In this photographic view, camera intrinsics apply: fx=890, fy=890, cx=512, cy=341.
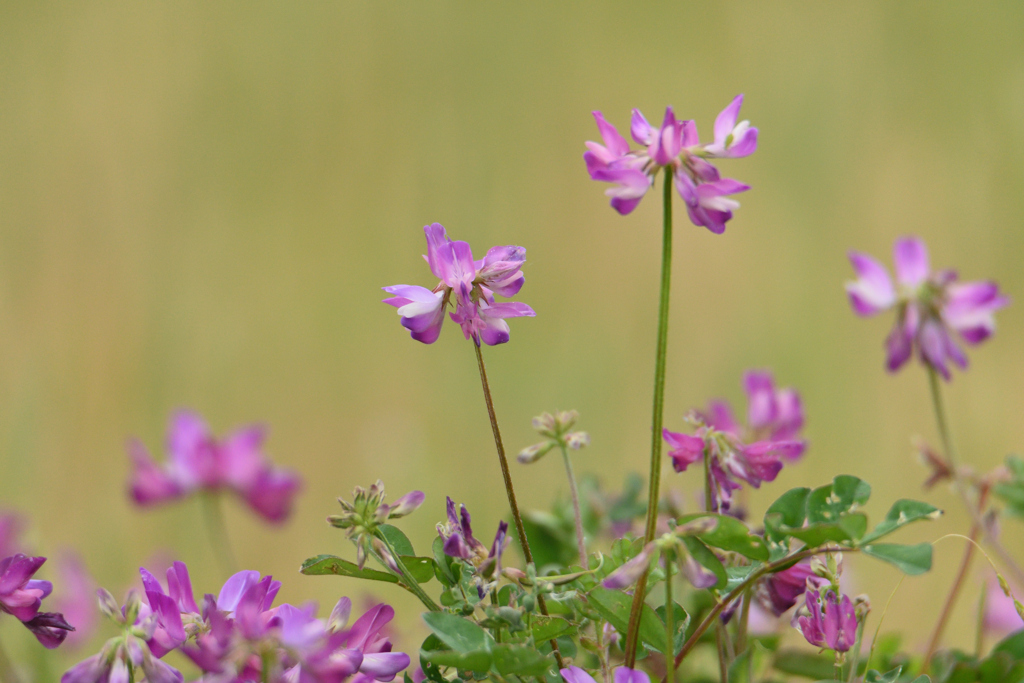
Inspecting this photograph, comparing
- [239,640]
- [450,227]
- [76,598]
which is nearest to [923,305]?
[239,640]

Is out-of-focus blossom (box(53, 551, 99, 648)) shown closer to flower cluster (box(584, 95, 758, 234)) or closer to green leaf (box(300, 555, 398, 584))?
green leaf (box(300, 555, 398, 584))

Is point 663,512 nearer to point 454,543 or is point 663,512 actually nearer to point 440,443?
point 454,543

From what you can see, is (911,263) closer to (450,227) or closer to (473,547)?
(473,547)

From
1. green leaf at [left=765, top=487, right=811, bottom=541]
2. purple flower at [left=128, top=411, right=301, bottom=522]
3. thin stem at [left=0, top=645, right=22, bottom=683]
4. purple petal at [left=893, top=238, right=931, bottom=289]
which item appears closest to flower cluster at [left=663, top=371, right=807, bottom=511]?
green leaf at [left=765, top=487, right=811, bottom=541]

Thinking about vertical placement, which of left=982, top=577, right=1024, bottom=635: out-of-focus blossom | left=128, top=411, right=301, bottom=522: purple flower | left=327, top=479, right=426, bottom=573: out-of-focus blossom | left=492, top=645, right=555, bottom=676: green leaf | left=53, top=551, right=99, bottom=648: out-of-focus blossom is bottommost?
left=982, top=577, right=1024, bottom=635: out-of-focus blossom

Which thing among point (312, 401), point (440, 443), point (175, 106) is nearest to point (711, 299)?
point (440, 443)

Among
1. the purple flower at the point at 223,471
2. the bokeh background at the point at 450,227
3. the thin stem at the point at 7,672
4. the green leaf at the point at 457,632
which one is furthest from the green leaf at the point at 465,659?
the bokeh background at the point at 450,227

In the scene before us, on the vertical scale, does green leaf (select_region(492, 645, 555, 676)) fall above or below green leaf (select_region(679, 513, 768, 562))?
below
